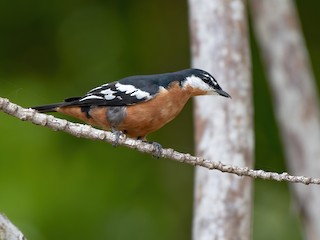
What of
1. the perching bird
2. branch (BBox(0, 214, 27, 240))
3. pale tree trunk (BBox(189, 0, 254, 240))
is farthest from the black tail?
pale tree trunk (BBox(189, 0, 254, 240))

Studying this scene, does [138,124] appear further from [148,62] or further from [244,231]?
[148,62]

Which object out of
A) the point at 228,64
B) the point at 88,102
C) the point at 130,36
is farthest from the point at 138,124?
the point at 130,36

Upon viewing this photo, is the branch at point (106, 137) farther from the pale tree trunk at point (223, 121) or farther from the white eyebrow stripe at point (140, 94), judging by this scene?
the pale tree trunk at point (223, 121)

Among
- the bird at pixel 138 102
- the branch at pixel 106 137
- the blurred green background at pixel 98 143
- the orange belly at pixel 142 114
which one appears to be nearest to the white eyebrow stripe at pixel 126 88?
the bird at pixel 138 102

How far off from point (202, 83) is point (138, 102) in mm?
455

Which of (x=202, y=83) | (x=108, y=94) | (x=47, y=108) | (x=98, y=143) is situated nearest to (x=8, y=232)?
(x=47, y=108)

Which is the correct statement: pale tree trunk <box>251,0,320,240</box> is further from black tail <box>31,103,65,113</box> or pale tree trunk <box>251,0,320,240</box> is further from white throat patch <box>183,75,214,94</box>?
black tail <box>31,103,65,113</box>

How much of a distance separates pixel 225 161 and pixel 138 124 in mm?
1440

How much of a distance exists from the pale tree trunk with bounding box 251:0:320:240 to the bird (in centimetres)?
354

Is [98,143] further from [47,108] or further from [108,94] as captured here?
[47,108]

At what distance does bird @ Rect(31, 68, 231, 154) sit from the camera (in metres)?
4.44

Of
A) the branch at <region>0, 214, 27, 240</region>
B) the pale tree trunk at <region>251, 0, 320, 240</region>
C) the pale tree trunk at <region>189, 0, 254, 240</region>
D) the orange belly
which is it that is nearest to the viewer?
the branch at <region>0, 214, 27, 240</region>

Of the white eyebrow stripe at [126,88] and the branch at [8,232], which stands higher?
the white eyebrow stripe at [126,88]

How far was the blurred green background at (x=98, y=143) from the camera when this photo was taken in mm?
7605
